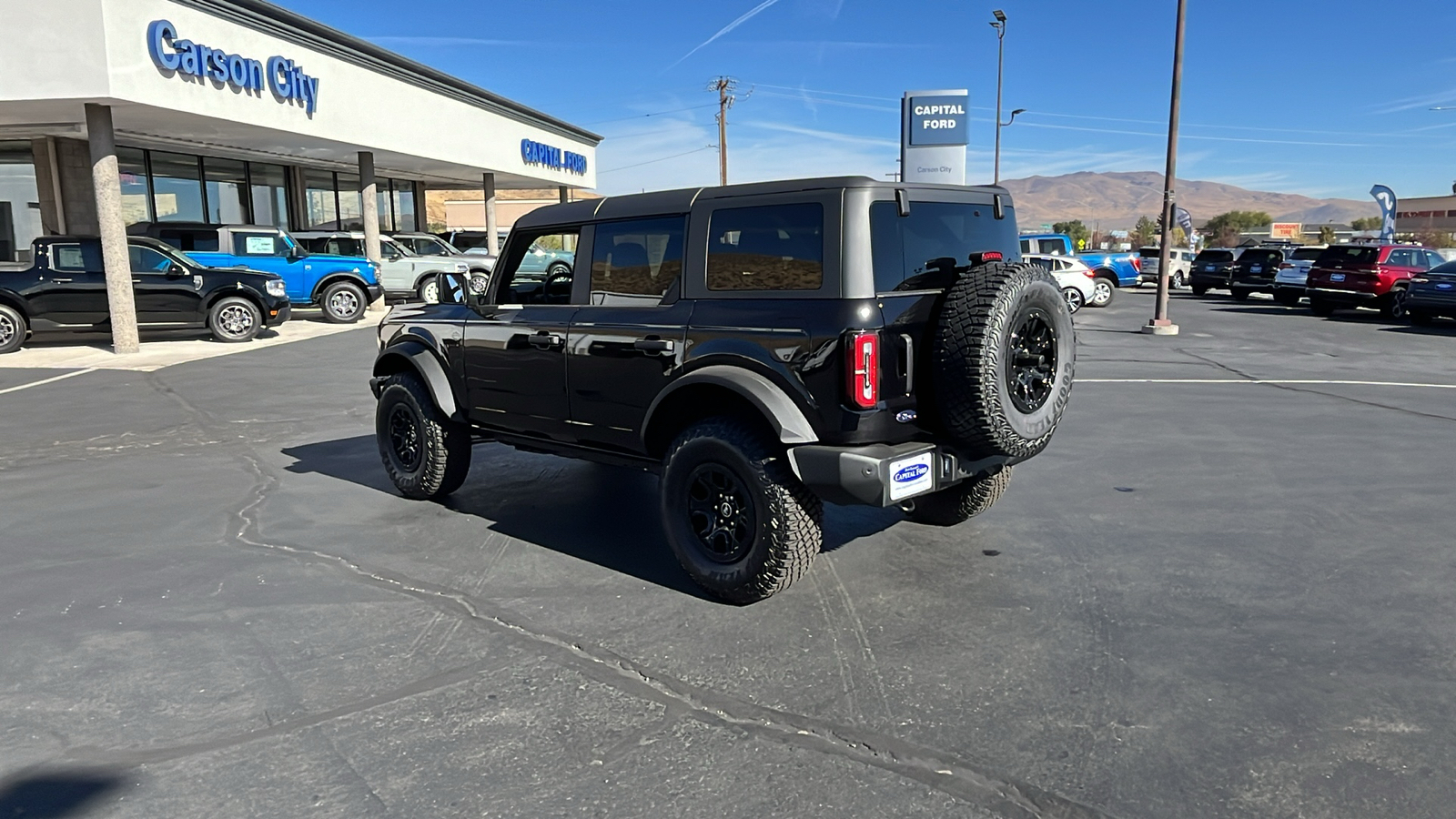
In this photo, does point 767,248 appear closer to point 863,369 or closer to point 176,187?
point 863,369

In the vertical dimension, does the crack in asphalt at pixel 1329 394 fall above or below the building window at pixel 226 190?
below

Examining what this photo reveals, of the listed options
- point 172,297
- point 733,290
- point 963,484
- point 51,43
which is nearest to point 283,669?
point 733,290

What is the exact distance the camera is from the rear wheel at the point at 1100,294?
78.8ft

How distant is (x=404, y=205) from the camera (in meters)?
33.8

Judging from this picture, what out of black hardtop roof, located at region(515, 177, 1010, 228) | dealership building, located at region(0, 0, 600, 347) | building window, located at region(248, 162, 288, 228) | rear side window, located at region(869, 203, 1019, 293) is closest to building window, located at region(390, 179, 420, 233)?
dealership building, located at region(0, 0, 600, 347)

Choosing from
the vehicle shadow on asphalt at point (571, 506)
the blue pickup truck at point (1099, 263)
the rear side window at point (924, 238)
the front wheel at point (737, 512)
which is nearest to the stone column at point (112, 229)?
the vehicle shadow on asphalt at point (571, 506)

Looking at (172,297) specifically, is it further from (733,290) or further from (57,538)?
(733,290)

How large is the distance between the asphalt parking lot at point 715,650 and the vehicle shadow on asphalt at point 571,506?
3 cm

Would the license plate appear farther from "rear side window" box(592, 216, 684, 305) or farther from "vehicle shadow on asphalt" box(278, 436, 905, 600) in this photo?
"rear side window" box(592, 216, 684, 305)

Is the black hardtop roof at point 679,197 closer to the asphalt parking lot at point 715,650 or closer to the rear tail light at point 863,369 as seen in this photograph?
the rear tail light at point 863,369

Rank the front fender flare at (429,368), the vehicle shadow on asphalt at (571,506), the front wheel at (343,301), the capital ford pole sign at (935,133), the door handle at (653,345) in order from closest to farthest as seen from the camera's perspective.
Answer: the door handle at (653,345)
the vehicle shadow on asphalt at (571,506)
the front fender flare at (429,368)
the front wheel at (343,301)
the capital ford pole sign at (935,133)

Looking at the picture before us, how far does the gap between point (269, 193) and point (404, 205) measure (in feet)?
28.7

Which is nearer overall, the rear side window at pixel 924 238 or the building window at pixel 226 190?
the rear side window at pixel 924 238

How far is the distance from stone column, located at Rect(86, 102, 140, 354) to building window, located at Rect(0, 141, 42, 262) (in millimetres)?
6706
